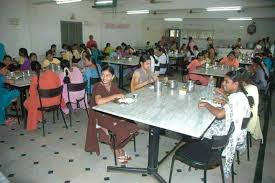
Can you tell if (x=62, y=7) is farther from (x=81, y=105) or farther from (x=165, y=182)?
(x=165, y=182)

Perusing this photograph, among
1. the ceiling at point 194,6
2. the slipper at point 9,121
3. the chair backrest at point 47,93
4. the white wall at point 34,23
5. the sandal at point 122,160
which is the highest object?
the ceiling at point 194,6

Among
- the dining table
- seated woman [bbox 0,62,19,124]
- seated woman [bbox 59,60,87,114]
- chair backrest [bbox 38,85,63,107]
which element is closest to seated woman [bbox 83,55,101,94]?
seated woman [bbox 59,60,87,114]

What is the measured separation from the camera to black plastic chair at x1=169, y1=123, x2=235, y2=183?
235 centimetres

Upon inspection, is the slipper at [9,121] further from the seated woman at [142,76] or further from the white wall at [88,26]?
the white wall at [88,26]

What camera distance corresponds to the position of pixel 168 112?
2709mm

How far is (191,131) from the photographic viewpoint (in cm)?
221

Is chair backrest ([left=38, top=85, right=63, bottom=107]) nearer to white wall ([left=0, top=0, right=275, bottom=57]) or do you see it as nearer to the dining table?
the dining table

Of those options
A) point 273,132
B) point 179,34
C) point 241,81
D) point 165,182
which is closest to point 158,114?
point 165,182

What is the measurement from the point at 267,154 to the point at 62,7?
917cm

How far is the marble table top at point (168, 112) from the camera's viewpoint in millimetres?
2346

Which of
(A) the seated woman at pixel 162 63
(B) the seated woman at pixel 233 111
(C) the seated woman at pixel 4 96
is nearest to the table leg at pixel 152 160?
(B) the seated woman at pixel 233 111

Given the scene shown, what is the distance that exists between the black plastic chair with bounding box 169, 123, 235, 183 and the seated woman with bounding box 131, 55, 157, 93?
151 cm

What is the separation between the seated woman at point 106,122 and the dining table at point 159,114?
203 mm

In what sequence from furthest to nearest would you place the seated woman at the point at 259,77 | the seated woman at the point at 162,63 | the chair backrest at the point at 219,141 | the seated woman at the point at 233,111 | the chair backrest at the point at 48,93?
the seated woman at the point at 162,63 < the seated woman at the point at 259,77 < the chair backrest at the point at 48,93 < the seated woman at the point at 233,111 < the chair backrest at the point at 219,141
